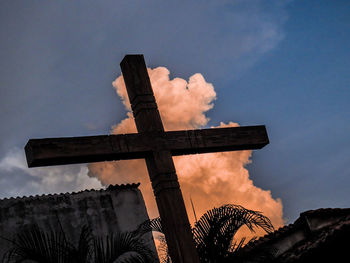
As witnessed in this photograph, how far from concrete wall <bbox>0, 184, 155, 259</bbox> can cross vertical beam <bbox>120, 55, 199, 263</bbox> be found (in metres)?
8.55

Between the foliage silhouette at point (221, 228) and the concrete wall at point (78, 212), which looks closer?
the foliage silhouette at point (221, 228)

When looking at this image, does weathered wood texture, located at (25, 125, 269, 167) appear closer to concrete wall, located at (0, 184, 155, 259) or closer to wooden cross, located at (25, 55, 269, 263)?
wooden cross, located at (25, 55, 269, 263)

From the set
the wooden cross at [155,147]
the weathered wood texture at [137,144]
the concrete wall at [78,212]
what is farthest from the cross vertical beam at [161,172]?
the concrete wall at [78,212]

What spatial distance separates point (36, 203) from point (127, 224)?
2737 mm

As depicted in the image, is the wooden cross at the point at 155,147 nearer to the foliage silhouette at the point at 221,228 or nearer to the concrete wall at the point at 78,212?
the foliage silhouette at the point at 221,228

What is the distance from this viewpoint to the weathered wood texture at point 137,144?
5461 millimetres

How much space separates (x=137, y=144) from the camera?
19.3 ft

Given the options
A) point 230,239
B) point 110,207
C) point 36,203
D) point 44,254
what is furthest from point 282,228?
point 44,254

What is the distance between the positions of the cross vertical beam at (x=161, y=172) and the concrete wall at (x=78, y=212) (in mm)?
8554

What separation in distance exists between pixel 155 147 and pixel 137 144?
189mm

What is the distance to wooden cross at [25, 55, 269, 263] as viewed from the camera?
5.51 m

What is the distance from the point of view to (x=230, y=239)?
6246 mm

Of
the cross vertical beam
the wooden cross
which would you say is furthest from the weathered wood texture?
the cross vertical beam

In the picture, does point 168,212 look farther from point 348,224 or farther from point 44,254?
point 348,224
